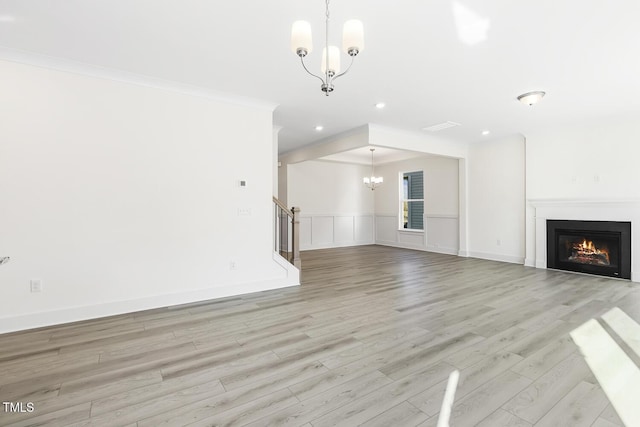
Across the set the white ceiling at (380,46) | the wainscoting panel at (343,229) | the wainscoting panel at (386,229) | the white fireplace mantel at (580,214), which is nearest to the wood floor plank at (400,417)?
the white ceiling at (380,46)

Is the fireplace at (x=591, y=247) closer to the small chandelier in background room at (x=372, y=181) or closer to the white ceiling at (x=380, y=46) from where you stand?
the white ceiling at (x=380, y=46)

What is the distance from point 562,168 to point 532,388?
527 cm

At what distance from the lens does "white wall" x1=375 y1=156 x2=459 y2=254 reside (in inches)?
309

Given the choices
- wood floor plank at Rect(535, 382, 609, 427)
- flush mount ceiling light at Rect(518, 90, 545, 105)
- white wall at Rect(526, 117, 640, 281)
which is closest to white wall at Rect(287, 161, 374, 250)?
white wall at Rect(526, 117, 640, 281)

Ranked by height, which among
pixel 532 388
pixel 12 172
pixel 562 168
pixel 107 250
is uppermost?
pixel 562 168

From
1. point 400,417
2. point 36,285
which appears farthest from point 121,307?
point 400,417

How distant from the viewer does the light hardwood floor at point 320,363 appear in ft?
5.88

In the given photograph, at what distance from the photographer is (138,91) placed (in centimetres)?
357

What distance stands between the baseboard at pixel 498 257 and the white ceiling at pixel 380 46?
3187mm

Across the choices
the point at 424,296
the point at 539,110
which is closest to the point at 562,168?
the point at 539,110

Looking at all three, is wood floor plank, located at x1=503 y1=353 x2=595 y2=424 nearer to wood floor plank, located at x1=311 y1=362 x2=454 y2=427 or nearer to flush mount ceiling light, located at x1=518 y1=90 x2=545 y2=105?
wood floor plank, located at x1=311 y1=362 x2=454 y2=427

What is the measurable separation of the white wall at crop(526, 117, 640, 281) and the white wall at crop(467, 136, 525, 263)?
0.25 meters

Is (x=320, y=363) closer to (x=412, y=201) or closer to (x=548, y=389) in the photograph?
(x=548, y=389)

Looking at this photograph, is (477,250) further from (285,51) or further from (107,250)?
(107,250)
